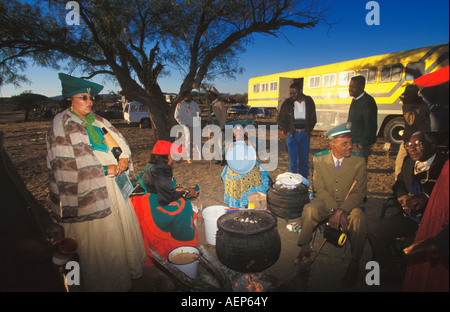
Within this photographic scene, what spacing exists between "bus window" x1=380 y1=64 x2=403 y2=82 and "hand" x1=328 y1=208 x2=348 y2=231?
10210 millimetres

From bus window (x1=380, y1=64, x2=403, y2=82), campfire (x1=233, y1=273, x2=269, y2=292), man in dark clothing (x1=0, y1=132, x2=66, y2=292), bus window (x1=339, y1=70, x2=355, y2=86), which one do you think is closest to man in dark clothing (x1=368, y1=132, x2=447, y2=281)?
campfire (x1=233, y1=273, x2=269, y2=292)

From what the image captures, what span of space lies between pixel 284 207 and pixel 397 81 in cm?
1026

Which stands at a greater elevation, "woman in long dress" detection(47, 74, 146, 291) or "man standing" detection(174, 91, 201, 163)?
"man standing" detection(174, 91, 201, 163)

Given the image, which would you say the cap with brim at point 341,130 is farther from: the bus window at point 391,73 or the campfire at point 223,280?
the bus window at point 391,73

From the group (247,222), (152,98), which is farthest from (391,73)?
(247,222)

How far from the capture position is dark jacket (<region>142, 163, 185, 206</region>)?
10.3ft

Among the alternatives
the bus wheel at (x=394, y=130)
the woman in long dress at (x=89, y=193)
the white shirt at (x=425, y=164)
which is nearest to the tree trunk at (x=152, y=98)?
the woman in long dress at (x=89, y=193)

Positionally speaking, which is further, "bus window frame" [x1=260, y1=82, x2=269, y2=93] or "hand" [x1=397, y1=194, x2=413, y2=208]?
"bus window frame" [x1=260, y1=82, x2=269, y2=93]

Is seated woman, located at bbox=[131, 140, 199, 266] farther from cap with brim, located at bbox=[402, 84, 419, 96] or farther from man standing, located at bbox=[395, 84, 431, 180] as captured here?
cap with brim, located at bbox=[402, 84, 419, 96]

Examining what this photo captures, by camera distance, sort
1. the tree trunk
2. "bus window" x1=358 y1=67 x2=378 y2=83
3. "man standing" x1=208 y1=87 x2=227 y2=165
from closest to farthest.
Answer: the tree trunk < "man standing" x1=208 y1=87 x2=227 y2=165 < "bus window" x1=358 y1=67 x2=378 y2=83

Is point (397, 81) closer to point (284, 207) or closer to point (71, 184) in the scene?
point (284, 207)

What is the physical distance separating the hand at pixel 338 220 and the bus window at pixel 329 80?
11692mm

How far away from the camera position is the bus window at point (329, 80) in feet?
40.8

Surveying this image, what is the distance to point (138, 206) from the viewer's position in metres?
3.28
